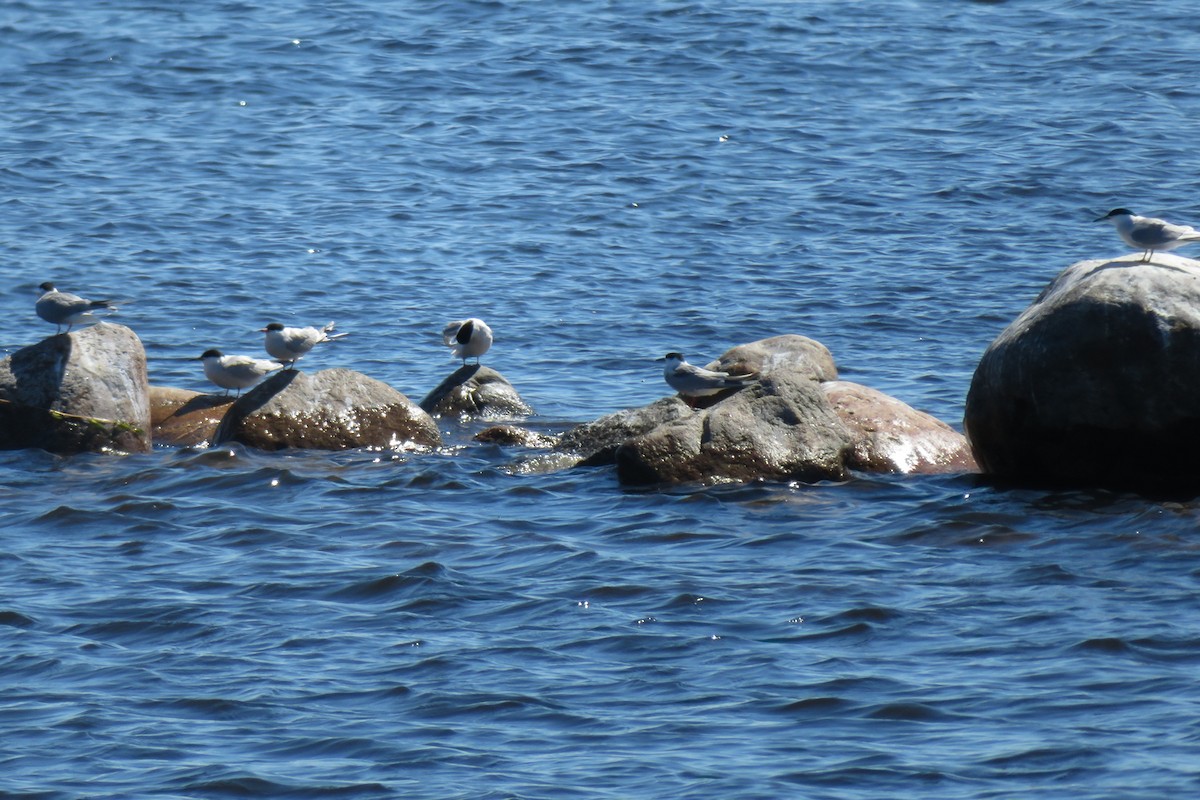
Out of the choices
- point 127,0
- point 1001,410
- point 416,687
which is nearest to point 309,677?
point 416,687

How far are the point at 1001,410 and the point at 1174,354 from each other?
4.04 feet

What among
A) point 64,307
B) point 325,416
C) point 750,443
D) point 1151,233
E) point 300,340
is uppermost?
point 1151,233

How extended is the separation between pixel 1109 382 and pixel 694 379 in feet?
11.6

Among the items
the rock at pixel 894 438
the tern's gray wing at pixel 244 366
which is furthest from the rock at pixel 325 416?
the rock at pixel 894 438

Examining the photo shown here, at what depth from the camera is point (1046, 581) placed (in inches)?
388

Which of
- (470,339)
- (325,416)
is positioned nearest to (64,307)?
(325,416)

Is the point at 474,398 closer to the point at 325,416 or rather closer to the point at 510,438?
the point at 510,438

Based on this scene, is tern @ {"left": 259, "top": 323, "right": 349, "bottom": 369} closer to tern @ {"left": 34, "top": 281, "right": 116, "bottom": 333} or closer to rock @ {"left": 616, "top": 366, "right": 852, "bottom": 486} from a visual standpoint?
tern @ {"left": 34, "top": 281, "right": 116, "bottom": 333}

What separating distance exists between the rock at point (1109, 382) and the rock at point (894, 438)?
1004 mm

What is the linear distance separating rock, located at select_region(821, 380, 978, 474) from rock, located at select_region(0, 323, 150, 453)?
571cm

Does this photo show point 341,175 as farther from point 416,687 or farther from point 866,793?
point 866,793

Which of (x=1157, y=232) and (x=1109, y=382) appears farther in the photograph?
(x=1157, y=232)

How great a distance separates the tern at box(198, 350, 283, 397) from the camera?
14.4m

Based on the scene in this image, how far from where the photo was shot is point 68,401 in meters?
13.5
